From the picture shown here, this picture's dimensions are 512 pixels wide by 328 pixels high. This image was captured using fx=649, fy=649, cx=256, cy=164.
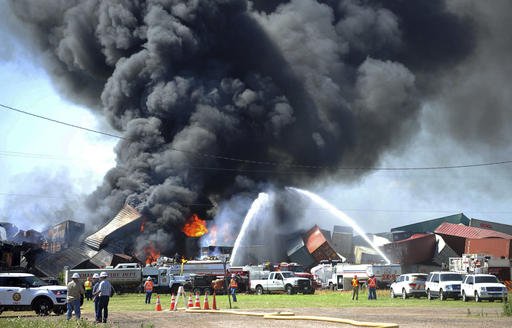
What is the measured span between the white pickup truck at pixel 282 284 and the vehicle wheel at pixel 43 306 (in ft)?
67.4

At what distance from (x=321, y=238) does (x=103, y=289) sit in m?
47.4

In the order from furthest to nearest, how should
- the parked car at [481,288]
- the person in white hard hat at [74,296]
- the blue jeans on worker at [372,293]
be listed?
the blue jeans on worker at [372,293] → the parked car at [481,288] → the person in white hard hat at [74,296]

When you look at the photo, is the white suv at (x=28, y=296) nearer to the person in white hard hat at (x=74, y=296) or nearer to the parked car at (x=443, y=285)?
the person in white hard hat at (x=74, y=296)

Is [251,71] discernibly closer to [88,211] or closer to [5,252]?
[88,211]

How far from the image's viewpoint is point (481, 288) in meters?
32.9

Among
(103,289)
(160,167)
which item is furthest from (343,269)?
(103,289)

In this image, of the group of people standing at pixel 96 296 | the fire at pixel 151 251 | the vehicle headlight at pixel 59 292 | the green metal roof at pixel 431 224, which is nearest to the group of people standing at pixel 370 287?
the vehicle headlight at pixel 59 292

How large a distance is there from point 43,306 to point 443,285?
20946mm

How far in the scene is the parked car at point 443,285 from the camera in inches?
1383

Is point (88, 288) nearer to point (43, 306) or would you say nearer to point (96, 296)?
point (43, 306)

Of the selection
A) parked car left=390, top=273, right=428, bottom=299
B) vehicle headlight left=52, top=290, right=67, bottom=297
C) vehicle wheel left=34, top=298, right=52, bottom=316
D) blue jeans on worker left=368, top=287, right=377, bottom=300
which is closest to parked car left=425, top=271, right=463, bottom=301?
parked car left=390, top=273, right=428, bottom=299

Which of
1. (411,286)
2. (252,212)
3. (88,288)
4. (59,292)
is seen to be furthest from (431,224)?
(59,292)

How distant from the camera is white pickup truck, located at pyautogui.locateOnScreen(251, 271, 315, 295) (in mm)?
43469

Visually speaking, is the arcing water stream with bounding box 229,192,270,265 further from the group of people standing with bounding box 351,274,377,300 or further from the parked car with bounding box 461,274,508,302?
the parked car with bounding box 461,274,508,302
